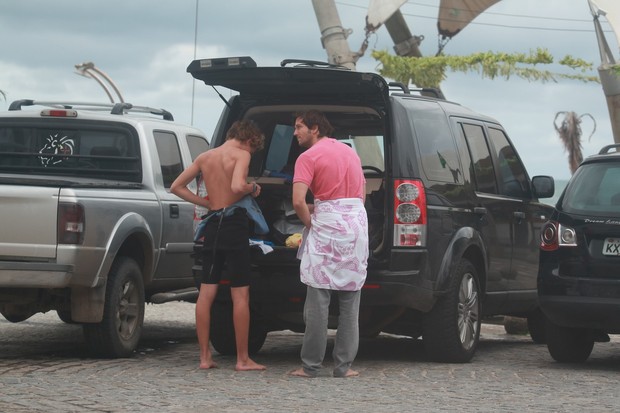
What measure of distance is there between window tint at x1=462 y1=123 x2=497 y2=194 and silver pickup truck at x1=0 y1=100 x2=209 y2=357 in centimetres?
263

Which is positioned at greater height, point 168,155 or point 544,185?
point 168,155

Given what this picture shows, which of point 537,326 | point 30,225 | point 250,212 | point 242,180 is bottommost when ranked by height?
point 537,326

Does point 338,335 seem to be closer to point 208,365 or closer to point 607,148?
point 208,365

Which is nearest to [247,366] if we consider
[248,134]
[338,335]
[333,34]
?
[338,335]

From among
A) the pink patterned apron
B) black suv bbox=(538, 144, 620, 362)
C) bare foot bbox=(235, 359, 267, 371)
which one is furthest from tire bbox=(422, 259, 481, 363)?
bare foot bbox=(235, 359, 267, 371)

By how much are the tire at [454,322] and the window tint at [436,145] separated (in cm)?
73

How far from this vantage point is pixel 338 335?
10195 millimetres

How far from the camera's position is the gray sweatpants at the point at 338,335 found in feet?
33.2

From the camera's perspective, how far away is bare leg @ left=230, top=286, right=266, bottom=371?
10.4 meters

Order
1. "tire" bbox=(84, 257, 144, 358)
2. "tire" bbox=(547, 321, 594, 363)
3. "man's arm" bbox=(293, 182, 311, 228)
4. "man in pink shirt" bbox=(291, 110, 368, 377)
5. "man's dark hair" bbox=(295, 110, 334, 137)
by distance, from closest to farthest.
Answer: "man's arm" bbox=(293, 182, 311, 228) < "man in pink shirt" bbox=(291, 110, 368, 377) < "man's dark hair" bbox=(295, 110, 334, 137) < "tire" bbox=(84, 257, 144, 358) < "tire" bbox=(547, 321, 594, 363)

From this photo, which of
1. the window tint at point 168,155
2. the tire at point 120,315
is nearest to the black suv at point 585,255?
the tire at point 120,315

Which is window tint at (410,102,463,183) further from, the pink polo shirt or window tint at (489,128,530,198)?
window tint at (489,128,530,198)

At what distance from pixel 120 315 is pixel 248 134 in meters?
1.95

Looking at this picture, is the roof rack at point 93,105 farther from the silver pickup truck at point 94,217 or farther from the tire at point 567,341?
the tire at point 567,341
